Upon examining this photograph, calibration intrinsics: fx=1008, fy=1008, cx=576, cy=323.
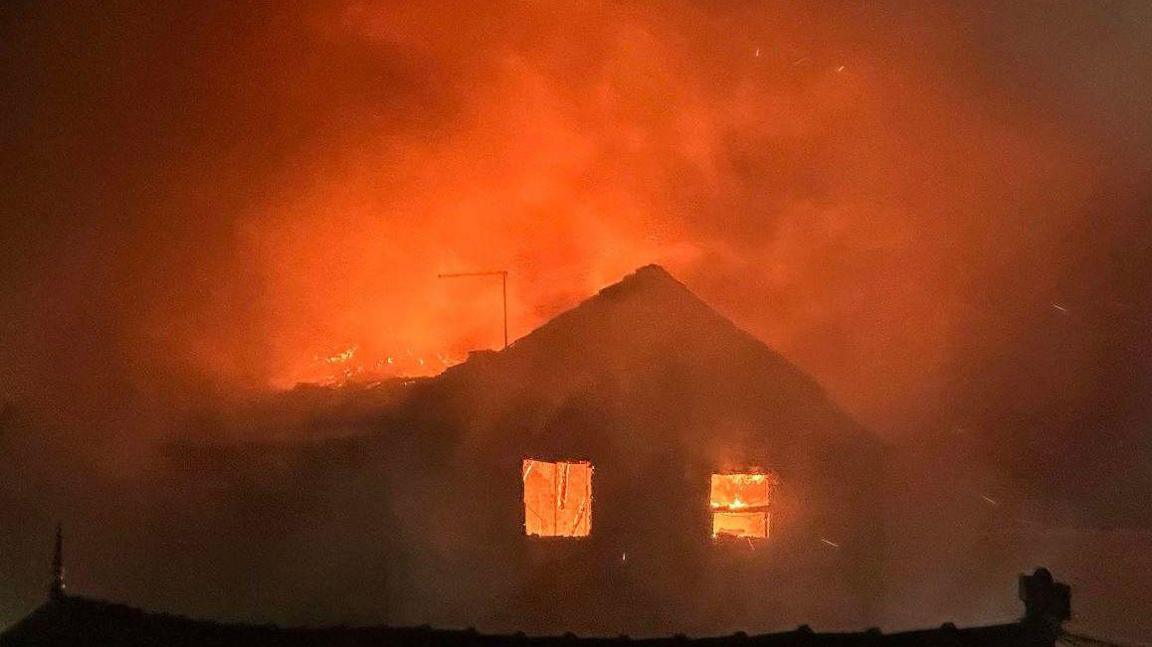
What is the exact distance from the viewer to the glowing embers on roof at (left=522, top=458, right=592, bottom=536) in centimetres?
1588

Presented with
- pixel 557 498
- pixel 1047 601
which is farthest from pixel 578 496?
pixel 1047 601

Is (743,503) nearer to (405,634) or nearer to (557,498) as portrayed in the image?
(557,498)

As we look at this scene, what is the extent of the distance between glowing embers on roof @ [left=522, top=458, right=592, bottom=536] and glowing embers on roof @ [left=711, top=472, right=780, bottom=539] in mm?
2104

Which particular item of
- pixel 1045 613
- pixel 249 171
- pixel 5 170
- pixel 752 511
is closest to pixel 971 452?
pixel 752 511

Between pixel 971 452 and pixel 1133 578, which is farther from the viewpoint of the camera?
pixel 971 452

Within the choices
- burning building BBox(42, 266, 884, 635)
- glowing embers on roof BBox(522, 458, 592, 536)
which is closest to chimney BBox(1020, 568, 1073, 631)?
burning building BBox(42, 266, 884, 635)

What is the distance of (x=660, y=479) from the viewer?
52.9 feet

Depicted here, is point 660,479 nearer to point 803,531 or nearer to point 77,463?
point 803,531

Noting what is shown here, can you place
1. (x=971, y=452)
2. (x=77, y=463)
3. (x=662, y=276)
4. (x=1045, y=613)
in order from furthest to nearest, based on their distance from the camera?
(x=971, y=452)
(x=77, y=463)
(x=662, y=276)
(x=1045, y=613)

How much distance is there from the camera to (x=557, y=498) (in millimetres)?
15984

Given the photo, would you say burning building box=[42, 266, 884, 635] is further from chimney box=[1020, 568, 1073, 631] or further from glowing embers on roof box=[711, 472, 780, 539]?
chimney box=[1020, 568, 1073, 631]

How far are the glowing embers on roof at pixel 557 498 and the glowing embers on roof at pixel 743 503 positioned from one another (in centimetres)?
210

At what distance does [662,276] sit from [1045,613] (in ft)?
31.7

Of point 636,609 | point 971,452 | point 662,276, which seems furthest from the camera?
point 971,452
